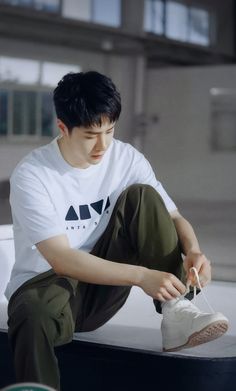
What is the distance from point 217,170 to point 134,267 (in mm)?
10700

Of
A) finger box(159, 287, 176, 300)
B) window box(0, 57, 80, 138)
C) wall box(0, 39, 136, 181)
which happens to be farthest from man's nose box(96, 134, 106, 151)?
window box(0, 57, 80, 138)

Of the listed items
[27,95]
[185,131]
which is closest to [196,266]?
[27,95]

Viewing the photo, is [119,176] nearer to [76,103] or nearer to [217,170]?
[76,103]

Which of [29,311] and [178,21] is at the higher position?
[178,21]

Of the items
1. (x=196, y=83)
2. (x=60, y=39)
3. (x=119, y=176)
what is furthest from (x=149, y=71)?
(x=119, y=176)

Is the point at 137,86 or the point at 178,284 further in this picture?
the point at 137,86

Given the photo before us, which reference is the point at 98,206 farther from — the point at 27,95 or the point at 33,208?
the point at 27,95

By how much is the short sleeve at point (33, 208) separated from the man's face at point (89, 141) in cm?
11

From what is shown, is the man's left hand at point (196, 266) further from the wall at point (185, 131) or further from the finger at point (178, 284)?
the wall at point (185, 131)

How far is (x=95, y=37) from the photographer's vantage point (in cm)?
1227

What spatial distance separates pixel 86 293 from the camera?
1.89 m

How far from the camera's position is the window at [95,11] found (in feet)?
39.0

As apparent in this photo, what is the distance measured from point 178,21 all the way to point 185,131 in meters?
2.09

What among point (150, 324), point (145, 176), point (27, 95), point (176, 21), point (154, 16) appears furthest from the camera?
point (176, 21)
